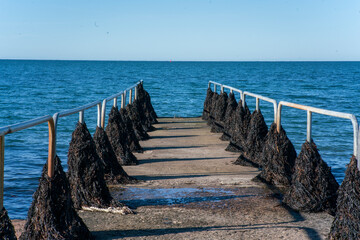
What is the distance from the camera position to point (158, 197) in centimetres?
618

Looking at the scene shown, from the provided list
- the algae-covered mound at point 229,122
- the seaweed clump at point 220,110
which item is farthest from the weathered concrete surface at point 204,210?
the seaweed clump at point 220,110

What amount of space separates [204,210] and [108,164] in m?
2.08

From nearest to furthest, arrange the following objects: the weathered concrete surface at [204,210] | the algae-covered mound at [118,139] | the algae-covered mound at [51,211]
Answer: the algae-covered mound at [51,211], the weathered concrete surface at [204,210], the algae-covered mound at [118,139]

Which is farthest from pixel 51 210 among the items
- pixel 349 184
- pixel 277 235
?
pixel 349 184

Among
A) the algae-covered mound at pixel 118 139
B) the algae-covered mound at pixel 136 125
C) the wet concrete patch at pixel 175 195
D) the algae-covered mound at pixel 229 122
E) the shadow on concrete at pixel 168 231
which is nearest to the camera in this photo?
the shadow on concrete at pixel 168 231

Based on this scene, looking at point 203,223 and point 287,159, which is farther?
point 287,159

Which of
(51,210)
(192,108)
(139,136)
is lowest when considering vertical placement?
(192,108)

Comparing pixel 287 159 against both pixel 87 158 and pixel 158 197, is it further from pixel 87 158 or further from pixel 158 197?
pixel 87 158

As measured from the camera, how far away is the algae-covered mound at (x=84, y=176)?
5.57m

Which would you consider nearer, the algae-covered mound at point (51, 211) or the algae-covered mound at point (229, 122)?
the algae-covered mound at point (51, 211)

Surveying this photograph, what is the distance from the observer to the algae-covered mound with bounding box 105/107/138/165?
337 inches

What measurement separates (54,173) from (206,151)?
6.17m

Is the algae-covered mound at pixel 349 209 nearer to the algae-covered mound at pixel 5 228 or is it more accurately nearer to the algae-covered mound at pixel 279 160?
the algae-covered mound at pixel 279 160

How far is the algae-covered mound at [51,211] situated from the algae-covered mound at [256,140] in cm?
495
